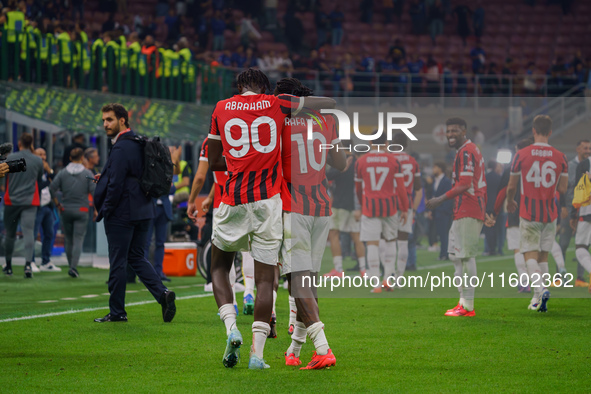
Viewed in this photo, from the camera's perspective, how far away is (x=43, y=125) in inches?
611

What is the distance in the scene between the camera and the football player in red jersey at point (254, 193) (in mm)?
5688

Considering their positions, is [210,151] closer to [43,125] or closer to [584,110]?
[43,125]

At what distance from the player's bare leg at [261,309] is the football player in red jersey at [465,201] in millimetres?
3431

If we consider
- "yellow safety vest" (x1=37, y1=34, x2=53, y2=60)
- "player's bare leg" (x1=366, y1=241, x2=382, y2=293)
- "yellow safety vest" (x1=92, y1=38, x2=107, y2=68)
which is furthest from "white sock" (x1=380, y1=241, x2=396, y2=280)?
"yellow safety vest" (x1=92, y1=38, x2=107, y2=68)

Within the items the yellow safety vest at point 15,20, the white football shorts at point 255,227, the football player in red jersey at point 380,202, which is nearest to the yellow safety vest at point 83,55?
the yellow safety vest at point 15,20

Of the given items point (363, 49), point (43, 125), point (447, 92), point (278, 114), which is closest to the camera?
point (278, 114)

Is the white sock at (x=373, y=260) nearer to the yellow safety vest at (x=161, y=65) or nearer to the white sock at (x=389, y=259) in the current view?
the white sock at (x=389, y=259)

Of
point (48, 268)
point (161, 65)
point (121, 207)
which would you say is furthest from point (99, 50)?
point (121, 207)

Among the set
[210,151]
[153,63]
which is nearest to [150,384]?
[210,151]

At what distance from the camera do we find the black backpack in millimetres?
8203

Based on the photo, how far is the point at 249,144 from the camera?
570cm

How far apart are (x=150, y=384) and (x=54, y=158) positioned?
11363 millimetres

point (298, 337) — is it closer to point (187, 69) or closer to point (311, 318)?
point (311, 318)

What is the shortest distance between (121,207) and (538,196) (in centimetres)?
425
